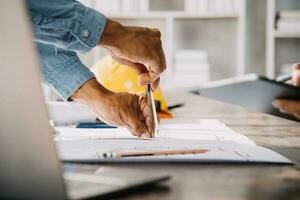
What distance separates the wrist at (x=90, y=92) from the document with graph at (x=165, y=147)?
0.08 metres

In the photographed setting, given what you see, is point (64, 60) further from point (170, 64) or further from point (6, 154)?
point (170, 64)

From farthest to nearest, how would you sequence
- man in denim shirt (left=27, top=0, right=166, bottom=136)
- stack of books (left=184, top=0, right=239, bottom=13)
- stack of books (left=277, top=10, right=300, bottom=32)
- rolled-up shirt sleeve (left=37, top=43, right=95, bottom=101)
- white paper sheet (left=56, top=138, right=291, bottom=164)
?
1. stack of books (left=184, top=0, right=239, bottom=13)
2. stack of books (left=277, top=10, right=300, bottom=32)
3. rolled-up shirt sleeve (left=37, top=43, right=95, bottom=101)
4. man in denim shirt (left=27, top=0, right=166, bottom=136)
5. white paper sheet (left=56, top=138, right=291, bottom=164)

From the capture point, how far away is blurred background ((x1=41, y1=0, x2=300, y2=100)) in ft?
10.6

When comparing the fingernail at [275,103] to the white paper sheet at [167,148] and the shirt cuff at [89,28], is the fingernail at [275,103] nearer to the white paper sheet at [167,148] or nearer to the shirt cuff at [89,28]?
the white paper sheet at [167,148]

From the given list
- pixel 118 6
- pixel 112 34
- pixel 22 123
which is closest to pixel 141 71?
pixel 112 34

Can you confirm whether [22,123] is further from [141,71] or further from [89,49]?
[141,71]

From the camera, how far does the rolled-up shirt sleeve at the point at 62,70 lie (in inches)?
45.6

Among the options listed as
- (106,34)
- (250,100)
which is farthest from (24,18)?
(250,100)

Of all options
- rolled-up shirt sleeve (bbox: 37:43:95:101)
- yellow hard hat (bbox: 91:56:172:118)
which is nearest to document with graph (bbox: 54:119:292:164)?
rolled-up shirt sleeve (bbox: 37:43:95:101)

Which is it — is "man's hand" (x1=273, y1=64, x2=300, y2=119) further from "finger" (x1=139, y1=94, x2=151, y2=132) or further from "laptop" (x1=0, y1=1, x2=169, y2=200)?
"laptop" (x1=0, y1=1, x2=169, y2=200)

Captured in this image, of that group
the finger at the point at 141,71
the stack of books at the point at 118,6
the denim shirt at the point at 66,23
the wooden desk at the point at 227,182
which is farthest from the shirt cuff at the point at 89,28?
the stack of books at the point at 118,6

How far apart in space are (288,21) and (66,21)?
2.57 meters

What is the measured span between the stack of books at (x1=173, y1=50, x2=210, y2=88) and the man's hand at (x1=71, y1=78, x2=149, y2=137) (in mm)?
2097

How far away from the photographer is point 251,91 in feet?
2.94
